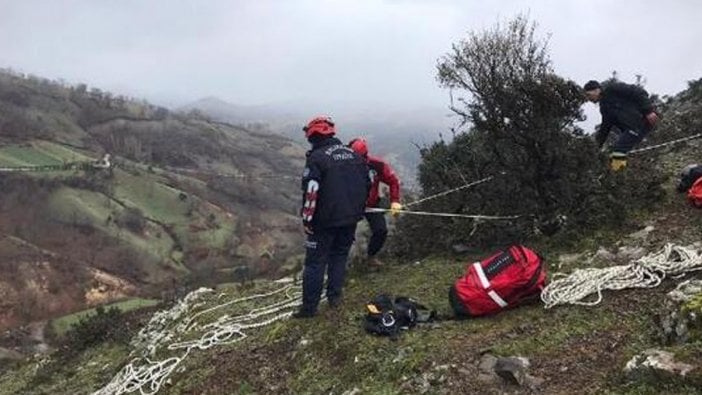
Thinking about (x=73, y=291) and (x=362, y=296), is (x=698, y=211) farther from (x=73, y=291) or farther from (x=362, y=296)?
(x=73, y=291)

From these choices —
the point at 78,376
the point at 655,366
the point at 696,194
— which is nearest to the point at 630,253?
the point at 696,194

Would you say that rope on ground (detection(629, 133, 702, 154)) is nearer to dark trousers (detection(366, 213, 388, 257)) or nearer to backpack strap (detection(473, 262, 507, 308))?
dark trousers (detection(366, 213, 388, 257))

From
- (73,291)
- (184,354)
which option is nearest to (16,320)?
(73,291)

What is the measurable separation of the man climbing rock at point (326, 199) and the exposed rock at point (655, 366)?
3591 mm

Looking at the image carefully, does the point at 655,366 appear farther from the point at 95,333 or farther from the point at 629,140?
the point at 95,333

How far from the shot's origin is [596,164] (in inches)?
379

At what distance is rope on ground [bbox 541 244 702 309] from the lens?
7.21 m

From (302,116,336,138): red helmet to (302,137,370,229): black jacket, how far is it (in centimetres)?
9

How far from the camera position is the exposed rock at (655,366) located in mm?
5254

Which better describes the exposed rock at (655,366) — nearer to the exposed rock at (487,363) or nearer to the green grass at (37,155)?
the exposed rock at (487,363)

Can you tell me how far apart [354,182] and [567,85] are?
3.07 meters

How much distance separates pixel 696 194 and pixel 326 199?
4.30 m

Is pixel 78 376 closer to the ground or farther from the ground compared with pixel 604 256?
closer to the ground

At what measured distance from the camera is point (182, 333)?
10070 millimetres
